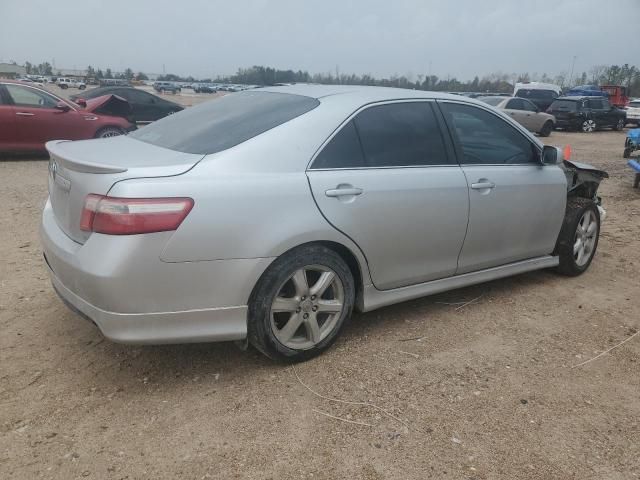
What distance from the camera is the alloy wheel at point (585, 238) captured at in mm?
4648

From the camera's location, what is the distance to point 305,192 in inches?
113

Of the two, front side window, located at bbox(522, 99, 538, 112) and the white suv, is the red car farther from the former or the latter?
the white suv

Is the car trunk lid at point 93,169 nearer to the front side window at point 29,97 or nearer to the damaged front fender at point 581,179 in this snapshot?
the damaged front fender at point 581,179

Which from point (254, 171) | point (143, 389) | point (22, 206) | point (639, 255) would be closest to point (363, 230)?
point (254, 171)

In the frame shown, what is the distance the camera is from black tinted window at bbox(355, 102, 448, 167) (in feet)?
10.7

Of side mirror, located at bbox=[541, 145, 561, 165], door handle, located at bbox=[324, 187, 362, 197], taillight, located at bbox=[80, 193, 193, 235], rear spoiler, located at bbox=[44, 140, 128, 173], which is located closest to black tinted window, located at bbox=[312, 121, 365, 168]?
door handle, located at bbox=[324, 187, 362, 197]

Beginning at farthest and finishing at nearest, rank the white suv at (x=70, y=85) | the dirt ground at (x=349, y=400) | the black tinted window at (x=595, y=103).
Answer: the white suv at (x=70, y=85)
the black tinted window at (x=595, y=103)
the dirt ground at (x=349, y=400)

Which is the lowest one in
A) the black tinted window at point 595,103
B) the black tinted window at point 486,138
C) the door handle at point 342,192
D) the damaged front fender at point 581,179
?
the damaged front fender at point 581,179

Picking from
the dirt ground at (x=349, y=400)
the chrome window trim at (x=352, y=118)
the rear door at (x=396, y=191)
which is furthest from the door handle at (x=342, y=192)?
the dirt ground at (x=349, y=400)

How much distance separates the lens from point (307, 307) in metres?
2.99

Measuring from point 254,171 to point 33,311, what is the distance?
1982 millimetres

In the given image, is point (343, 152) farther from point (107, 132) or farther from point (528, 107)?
point (528, 107)

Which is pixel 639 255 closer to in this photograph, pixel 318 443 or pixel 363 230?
pixel 363 230

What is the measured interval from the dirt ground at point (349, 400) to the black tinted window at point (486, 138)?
43.4 inches
